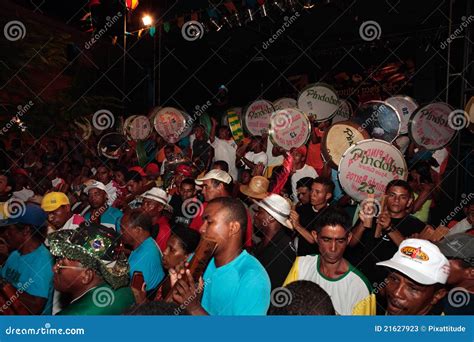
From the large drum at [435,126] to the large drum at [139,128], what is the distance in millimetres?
4293

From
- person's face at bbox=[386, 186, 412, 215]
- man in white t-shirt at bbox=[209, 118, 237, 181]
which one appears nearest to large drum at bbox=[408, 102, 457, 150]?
person's face at bbox=[386, 186, 412, 215]

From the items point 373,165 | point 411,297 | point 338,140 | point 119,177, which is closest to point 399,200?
point 373,165

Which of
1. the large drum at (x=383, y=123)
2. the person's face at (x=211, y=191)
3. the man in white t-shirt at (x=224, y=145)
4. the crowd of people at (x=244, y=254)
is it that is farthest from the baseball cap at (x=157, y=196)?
the man in white t-shirt at (x=224, y=145)

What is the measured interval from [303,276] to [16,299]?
5.88 feet

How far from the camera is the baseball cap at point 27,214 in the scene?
151 inches

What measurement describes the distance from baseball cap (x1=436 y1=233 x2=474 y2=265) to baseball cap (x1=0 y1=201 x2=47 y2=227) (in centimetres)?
293

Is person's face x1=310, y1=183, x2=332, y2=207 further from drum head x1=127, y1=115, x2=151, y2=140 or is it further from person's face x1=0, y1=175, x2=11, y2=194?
drum head x1=127, y1=115, x2=151, y2=140

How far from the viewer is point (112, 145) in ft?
25.9

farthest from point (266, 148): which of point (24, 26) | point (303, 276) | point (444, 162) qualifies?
point (303, 276)

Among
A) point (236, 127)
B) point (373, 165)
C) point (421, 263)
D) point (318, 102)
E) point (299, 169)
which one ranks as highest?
point (318, 102)

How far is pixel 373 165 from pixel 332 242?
1115 mm

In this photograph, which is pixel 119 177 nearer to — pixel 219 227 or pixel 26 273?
pixel 26 273

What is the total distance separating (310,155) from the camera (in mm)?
5855

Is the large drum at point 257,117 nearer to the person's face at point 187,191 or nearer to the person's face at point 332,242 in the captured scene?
the person's face at point 187,191
